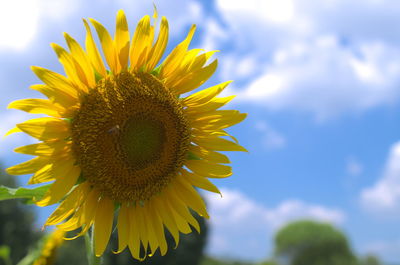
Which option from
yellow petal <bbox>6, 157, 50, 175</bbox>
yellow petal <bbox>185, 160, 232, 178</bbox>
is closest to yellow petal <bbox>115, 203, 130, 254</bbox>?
yellow petal <bbox>185, 160, 232, 178</bbox>

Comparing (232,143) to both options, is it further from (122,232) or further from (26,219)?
(26,219)

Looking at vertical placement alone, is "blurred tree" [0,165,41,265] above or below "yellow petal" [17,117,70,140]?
above

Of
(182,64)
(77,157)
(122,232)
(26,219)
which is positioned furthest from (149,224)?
(26,219)

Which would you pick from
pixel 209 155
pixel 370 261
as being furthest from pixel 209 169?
pixel 370 261

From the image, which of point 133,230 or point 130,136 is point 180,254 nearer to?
point 133,230

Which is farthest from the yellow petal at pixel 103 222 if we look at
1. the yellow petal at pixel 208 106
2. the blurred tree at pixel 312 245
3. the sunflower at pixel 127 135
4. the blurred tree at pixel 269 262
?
the blurred tree at pixel 312 245

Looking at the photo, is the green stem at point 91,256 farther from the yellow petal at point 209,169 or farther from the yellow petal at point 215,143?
the yellow petal at point 215,143

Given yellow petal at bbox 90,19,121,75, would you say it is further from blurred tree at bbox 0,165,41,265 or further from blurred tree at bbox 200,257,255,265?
blurred tree at bbox 200,257,255,265
